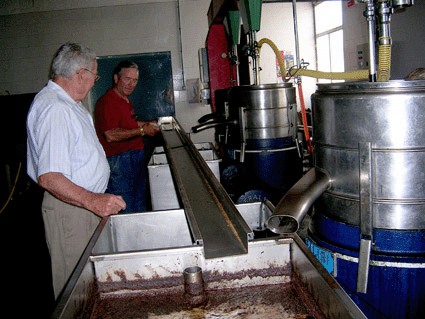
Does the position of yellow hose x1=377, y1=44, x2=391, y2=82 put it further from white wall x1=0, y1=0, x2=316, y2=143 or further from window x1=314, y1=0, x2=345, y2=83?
window x1=314, y1=0, x2=345, y2=83

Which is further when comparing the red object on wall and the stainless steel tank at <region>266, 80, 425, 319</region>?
the red object on wall

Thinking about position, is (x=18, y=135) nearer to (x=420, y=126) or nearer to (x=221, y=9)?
(x=221, y=9)

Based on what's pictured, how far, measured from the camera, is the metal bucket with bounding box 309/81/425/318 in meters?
1.13

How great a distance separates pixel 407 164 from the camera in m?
1.14

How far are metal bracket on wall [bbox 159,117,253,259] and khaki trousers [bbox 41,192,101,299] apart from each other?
556 millimetres

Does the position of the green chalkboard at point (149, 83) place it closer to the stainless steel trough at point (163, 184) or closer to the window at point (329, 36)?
the window at point (329, 36)

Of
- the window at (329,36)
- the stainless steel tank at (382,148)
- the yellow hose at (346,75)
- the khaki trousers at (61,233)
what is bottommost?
the khaki trousers at (61,233)

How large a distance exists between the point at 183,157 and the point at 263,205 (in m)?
0.74

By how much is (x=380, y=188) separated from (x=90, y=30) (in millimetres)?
5736

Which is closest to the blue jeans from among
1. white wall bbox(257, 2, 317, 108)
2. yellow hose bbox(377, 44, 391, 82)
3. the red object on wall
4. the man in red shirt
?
the man in red shirt

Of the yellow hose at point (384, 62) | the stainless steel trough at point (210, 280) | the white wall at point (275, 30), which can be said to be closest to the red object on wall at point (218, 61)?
the white wall at point (275, 30)

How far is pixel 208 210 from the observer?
137 centimetres

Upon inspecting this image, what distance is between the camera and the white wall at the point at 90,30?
5883 millimetres

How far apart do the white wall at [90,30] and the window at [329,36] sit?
80.0 inches
